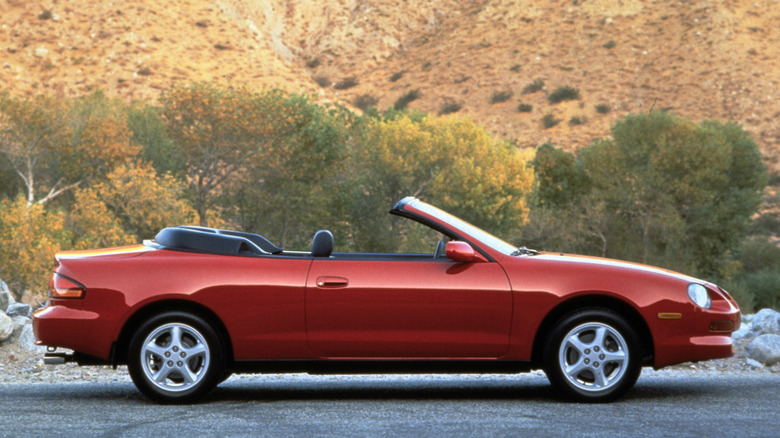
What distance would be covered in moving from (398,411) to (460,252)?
1173 mm

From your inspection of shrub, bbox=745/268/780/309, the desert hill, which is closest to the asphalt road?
shrub, bbox=745/268/780/309

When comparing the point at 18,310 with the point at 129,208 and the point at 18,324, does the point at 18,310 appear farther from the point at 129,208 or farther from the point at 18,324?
the point at 129,208

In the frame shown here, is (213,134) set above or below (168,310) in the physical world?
above

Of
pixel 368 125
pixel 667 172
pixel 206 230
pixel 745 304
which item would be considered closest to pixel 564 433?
pixel 206 230

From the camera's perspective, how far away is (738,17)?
3073 inches

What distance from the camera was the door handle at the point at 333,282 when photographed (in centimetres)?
674

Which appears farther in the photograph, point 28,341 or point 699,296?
point 28,341

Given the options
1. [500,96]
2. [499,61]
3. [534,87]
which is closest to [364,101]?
[499,61]

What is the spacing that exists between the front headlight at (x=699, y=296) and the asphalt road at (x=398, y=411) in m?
0.72

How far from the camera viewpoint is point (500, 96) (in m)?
79.9

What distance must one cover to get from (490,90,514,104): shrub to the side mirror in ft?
242

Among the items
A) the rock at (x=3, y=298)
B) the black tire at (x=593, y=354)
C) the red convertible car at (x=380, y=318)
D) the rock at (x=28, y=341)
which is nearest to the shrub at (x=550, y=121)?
the rock at (x=3, y=298)

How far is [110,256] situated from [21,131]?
141ft

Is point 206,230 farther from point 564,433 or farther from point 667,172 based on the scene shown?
point 667,172
